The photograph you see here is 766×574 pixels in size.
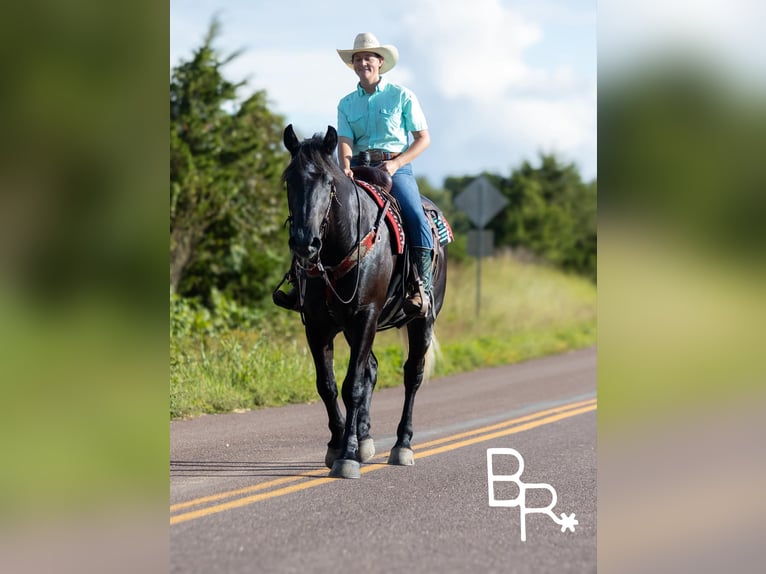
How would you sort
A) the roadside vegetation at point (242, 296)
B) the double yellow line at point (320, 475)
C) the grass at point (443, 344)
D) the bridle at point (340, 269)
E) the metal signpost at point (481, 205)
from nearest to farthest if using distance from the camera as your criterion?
the double yellow line at point (320, 475) < the bridle at point (340, 269) < the grass at point (443, 344) < the roadside vegetation at point (242, 296) < the metal signpost at point (481, 205)

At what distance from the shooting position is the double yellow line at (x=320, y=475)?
20.6 feet

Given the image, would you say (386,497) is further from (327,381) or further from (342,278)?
(342,278)

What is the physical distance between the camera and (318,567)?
5.08 meters

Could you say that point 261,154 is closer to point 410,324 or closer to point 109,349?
point 410,324

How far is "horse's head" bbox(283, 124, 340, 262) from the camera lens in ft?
22.0

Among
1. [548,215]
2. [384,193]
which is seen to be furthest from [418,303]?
[548,215]

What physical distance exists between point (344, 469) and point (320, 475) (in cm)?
22

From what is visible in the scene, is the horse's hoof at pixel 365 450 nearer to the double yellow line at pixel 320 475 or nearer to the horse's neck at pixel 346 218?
the double yellow line at pixel 320 475

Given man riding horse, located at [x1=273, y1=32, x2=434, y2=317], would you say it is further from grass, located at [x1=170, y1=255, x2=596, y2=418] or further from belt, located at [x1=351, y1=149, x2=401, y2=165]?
grass, located at [x1=170, y1=255, x2=596, y2=418]

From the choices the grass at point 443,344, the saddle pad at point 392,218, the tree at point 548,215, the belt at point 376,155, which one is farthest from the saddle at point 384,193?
the tree at point 548,215

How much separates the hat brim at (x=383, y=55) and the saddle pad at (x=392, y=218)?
3.43 feet

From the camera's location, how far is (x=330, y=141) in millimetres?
7098

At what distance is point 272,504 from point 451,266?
24.1 meters

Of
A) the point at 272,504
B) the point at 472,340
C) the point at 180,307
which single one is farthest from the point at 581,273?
the point at 272,504
